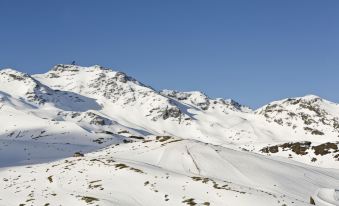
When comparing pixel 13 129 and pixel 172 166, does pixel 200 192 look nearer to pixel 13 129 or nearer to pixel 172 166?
pixel 172 166

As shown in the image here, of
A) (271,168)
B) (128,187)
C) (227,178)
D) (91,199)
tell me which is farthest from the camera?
(271,168)

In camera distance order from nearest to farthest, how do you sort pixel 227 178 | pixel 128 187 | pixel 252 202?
pixel 252 202 → pixel 128 187 → pixel 227 178

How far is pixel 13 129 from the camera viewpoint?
186875 mm

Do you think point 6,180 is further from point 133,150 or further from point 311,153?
point 311,153

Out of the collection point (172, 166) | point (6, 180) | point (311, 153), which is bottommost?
point (6, 180)

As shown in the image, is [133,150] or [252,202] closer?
[252,202]

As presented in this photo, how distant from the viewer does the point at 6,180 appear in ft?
221

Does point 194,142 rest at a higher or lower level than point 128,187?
higher

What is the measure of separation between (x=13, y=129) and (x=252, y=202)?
15859 cm

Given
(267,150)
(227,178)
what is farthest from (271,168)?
(267,150)

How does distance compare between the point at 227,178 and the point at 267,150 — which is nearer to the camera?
the point at 227,178

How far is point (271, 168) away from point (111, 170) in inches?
835

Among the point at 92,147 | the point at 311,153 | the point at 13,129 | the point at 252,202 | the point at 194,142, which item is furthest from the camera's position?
the point at 13,129

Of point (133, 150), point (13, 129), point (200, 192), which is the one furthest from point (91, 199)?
point (13, 129)
